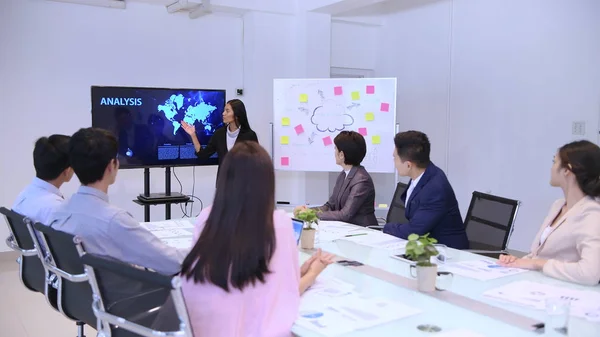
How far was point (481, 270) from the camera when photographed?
238 centimetres

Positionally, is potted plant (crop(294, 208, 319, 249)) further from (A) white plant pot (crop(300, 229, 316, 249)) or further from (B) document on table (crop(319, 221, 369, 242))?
(B) document on table (crop(319, 221, 369, 242))

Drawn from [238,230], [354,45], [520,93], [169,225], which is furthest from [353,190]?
[354,45]

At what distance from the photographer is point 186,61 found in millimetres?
5980

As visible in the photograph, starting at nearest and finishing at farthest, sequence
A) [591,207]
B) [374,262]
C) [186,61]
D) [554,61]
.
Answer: [591,207] < [374,262] < [554,61] < [186,61]

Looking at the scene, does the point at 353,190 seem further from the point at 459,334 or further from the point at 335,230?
the point at 459,334

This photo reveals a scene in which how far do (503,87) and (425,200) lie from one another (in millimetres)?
2849

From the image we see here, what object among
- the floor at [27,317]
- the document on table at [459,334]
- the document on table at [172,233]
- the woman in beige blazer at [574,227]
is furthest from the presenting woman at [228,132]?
the document on table at [459,334]

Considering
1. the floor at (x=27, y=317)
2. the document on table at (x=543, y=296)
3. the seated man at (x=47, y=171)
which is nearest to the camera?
the document on table at (x=543, y=296)

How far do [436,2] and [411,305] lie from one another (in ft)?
16.4

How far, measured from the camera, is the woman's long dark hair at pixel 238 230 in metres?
1.59

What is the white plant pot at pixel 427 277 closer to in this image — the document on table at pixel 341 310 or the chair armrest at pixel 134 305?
the document on table at pixel 341 310

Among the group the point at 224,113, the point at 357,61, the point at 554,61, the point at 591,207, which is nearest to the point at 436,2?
the point at 357,61

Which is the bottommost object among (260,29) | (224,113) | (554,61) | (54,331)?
(54,331)

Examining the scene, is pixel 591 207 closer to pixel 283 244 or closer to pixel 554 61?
pixel 283 244
